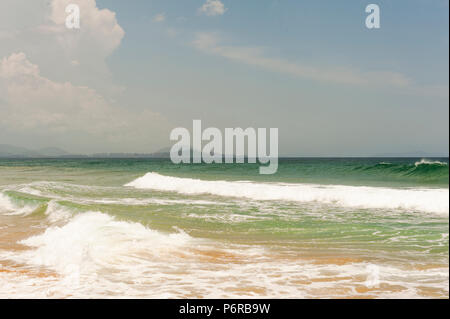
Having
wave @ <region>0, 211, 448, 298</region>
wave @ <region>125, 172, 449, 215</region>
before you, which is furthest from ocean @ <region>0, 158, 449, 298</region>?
wave @ <region>125, 172, 449, 215</region>

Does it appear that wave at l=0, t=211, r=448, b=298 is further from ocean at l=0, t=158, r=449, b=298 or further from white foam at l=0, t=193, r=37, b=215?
white foam at l=0, t=193, r=37, b=215

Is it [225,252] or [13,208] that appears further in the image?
[13,208]

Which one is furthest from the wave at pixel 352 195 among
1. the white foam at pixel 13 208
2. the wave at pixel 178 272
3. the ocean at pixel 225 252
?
the white foam at pixel 13 208

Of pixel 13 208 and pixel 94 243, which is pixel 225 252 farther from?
pixel 13 208

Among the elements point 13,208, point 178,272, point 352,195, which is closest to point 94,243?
point 178,272

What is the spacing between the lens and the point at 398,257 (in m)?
6.92

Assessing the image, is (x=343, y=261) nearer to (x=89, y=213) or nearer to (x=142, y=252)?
(x=142, y=252)

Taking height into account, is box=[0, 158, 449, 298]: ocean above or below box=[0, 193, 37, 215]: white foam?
above

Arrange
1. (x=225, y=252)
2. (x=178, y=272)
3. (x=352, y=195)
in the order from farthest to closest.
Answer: (x=352, y=195)
(x=225, y=252)
(x=178, y=272)

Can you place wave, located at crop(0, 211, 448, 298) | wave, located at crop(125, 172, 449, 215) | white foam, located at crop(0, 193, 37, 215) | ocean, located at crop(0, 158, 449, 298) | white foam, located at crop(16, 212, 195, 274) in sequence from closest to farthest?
wave, located at crop(0, 211, 448, 298) → ocean, located at crop(0, 158, 449, 298) → white foam, located at crop(16, 212, 195, 274) → white foam, located at crop(0, 193, 37, 215) → wave, located at crop(125, 172, 449, 215)

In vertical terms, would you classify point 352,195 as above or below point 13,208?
above

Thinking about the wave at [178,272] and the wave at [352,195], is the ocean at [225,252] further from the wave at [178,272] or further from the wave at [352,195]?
the wave at [352,195]
